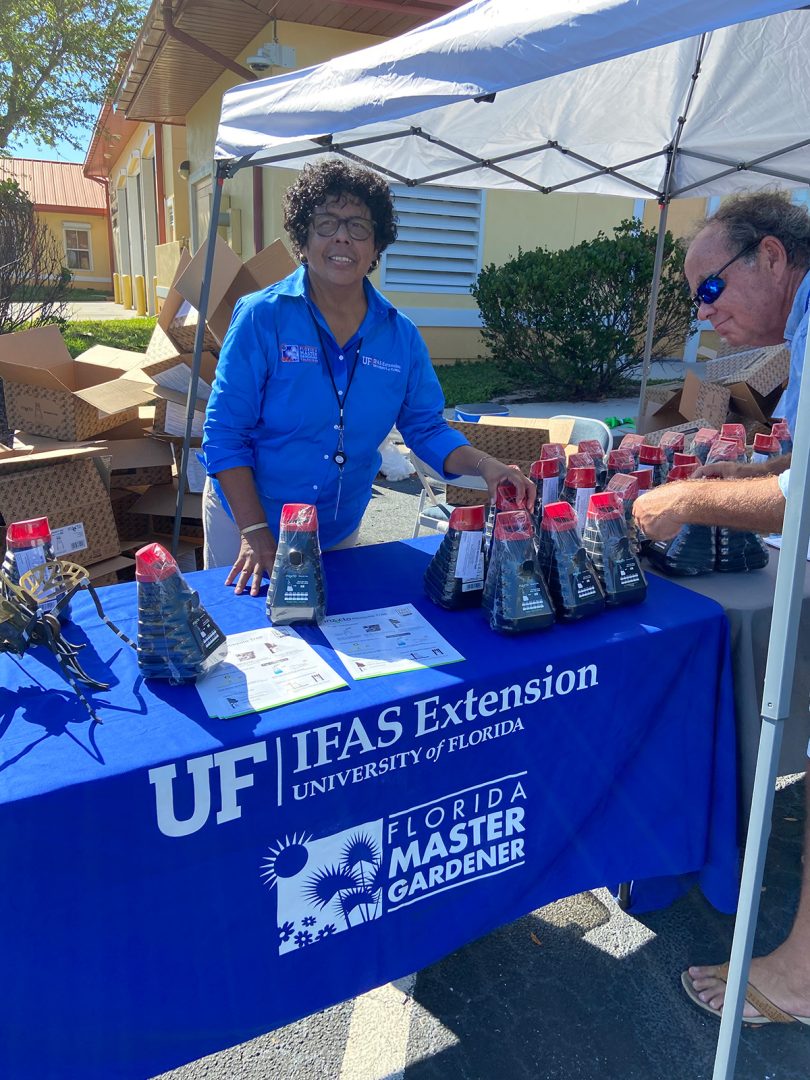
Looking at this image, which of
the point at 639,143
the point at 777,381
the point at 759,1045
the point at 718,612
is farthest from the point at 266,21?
the point at 759,1045

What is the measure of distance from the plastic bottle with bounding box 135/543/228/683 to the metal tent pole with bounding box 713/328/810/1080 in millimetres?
1031

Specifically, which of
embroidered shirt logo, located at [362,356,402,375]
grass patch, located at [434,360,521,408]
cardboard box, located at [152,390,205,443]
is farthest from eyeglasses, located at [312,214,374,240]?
grass patch, located at [434,360,521,408]

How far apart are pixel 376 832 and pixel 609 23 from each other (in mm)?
1629

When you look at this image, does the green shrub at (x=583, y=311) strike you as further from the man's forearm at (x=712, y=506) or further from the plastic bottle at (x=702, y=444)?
the man's forearm at (x=712, y=506)

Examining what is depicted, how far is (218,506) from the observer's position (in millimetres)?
2355

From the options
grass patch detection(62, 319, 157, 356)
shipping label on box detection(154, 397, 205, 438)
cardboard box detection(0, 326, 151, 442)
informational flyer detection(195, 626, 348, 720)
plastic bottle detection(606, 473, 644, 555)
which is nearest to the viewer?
informational flyer detection(195, 626, 348, 720)

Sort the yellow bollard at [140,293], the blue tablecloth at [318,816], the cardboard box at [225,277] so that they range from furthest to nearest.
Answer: the yellow bollard at [140,293], the cardboard box at [225,277], the blue tablecloth at [318,816]

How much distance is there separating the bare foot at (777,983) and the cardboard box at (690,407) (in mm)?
2649

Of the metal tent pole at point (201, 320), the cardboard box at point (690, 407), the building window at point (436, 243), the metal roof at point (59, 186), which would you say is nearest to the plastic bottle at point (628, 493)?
the metal tent pole at point (201, 320)

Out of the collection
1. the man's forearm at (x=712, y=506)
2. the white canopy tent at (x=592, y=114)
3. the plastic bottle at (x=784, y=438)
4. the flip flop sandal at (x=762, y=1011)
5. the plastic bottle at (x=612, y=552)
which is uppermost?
the white canopy tent at (x=592, y=114)

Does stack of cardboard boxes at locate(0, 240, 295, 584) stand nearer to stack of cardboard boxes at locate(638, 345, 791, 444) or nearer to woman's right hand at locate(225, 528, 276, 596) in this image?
woman's right hand at locate(225, 528, 276, 596)

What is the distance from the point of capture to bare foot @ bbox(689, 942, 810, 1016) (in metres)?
1.79

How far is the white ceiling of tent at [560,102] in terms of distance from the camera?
153cm

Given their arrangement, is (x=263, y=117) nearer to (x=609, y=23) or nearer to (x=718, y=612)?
(x=609, y=23)
